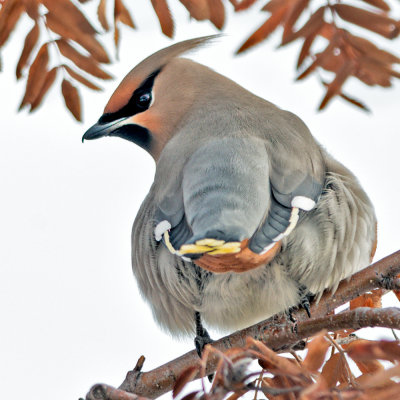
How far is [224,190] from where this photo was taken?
6.79 feet

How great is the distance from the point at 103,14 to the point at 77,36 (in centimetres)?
11

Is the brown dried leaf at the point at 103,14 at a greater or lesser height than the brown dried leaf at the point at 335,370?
greater

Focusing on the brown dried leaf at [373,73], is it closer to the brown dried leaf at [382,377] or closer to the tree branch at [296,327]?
the tree branch at [296,327]

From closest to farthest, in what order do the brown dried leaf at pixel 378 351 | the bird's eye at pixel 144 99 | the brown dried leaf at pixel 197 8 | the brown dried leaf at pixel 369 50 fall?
the brown dried leaf at pixel 378 351
the brown dried leaf at pixel 197 8
the brown dried leaf at pixel 369 50
the bird's eye at pixel 144 99

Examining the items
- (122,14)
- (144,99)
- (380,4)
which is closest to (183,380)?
(380,4)

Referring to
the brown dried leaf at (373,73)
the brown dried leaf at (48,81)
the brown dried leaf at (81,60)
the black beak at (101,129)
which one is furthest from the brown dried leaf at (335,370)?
the black beak at (101,129)

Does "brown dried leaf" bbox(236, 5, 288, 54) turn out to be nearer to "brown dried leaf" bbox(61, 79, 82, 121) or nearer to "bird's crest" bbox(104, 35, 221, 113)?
"brown dried leaf" bbox(61, 79, 82, 121)

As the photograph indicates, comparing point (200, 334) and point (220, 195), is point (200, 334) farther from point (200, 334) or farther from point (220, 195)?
point (220, 195)

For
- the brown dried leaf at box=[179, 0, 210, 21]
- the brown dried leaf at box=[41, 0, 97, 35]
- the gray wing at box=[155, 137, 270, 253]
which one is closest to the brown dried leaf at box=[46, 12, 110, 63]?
the brown dried leaf at box=[41, 0, 97, 35]

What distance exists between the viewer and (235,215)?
196cm

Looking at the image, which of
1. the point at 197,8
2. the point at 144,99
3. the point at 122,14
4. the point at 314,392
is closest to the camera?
the point at 314,392

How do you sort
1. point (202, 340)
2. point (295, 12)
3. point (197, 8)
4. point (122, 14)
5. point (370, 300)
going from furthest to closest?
1. point (202, 340)
2. point (370, 300)
3. point (122, 14)
4. point (197, 8)
5. point (295, 12)

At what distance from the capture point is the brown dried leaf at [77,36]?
2012mm

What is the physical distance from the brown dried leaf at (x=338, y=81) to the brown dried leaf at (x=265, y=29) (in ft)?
0.92
